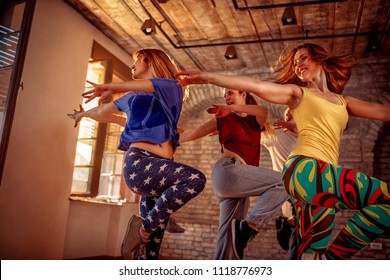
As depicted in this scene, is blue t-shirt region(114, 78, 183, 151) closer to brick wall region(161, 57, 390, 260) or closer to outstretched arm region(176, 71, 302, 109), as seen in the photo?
outstretched arm region(176, 71, 302, 109)

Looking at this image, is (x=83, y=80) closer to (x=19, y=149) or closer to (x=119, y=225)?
(x=19, y=149)

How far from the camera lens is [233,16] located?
4.30m

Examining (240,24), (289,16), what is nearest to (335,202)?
(289,16)

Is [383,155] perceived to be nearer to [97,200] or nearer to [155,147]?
[97,200]

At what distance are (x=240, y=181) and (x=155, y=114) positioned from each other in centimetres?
68

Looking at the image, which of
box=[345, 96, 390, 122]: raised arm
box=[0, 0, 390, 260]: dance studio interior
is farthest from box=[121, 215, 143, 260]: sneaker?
box=[0, 0, 390, 260]: dance studio interior

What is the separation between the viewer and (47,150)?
3.73 metres

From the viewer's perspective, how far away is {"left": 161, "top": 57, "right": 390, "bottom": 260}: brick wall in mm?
4836

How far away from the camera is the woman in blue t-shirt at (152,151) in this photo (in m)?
1.87

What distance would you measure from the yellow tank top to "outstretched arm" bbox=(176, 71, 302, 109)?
72mm

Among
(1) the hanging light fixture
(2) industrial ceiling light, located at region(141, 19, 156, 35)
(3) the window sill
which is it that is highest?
(1) the hanging light fixture

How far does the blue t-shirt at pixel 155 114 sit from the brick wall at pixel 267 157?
3256mm

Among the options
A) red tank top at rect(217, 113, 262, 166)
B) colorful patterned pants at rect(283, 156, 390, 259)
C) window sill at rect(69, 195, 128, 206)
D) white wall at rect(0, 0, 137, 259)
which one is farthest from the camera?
window sill at rect(69, 195, 128, 206)

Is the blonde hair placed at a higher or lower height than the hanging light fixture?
lower
